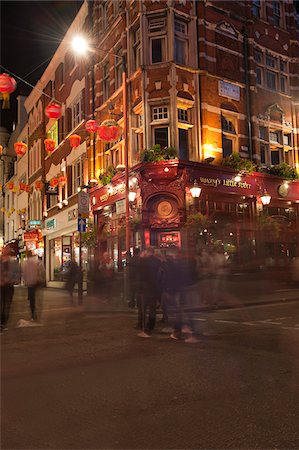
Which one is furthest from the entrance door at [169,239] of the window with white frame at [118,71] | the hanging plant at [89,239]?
the window with white frame at [118,71]

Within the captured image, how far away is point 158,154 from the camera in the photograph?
1802 centimetres

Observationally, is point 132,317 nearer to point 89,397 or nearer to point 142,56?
point 89,397

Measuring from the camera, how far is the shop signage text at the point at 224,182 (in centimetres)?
1852

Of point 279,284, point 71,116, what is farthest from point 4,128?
point 279,284

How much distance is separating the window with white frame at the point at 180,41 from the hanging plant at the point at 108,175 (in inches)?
225

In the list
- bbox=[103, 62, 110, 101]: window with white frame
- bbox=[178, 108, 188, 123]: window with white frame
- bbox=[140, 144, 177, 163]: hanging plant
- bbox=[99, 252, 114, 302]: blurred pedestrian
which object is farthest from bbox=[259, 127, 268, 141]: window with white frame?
bbox=[99, 252, 114, 302]: blurred pedestrian

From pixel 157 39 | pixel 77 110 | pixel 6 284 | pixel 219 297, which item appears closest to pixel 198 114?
pixel 157 39

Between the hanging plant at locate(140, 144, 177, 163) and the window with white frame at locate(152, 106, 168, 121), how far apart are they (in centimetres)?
182

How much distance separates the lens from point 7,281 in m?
10.6

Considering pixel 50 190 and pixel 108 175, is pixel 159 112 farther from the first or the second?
pixel 50 190

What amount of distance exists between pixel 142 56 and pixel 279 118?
8278 millimetres

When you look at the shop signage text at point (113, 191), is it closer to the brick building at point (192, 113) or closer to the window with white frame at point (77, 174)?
the brick building at point (192, 113)

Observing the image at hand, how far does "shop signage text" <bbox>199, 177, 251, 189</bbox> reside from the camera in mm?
18516

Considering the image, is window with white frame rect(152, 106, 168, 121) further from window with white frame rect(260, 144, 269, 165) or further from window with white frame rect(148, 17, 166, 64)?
window with white frame rect(260, 144, 269, 165)
